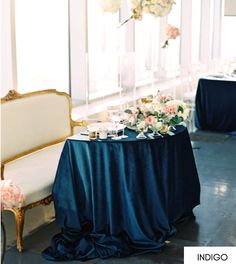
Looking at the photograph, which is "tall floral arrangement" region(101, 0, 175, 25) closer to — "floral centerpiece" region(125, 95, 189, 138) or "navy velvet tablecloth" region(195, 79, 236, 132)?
"floral centerpiece" region(125, 95, 189, 138)

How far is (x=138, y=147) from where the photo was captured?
4449 mm

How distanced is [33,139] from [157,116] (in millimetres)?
1329

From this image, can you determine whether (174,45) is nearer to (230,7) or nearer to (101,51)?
(230,7)

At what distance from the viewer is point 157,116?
15.9 feet

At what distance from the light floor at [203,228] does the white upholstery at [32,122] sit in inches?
26.6

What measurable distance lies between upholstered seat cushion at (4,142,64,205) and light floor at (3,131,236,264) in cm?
35

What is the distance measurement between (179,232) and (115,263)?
30.8 inches

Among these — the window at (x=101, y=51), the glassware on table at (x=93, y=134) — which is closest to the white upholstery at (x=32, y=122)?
Answer: the glassware on table at (x=93, y=134)

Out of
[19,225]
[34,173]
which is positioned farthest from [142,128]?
[19,225]

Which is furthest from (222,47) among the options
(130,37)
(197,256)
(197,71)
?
(197,256)

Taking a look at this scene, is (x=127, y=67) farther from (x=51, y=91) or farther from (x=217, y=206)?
Result: (x=217, y=206)

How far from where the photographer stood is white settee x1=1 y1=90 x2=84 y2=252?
468 centimetres

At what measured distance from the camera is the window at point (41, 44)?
22.3ft

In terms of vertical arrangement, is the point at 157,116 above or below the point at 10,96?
below
